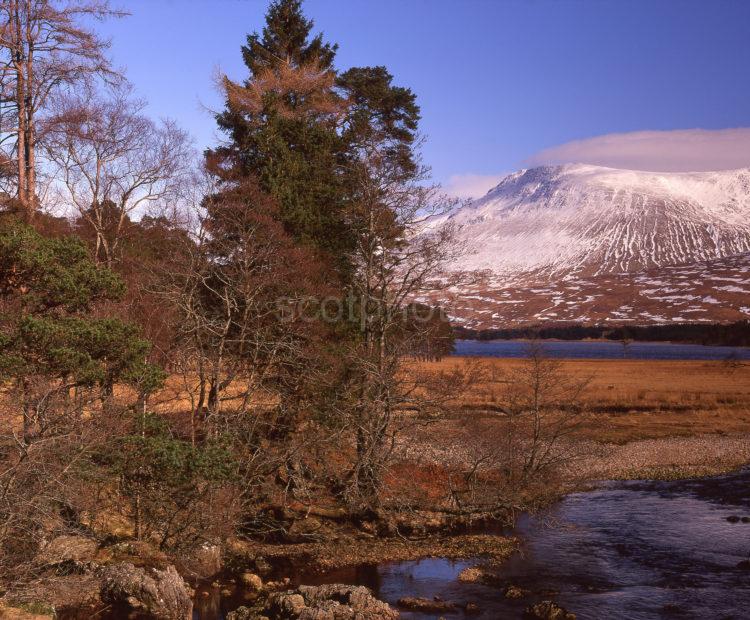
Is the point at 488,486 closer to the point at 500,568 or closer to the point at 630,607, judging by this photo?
the point at 500,568

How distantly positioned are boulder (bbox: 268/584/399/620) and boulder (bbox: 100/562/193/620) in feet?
6.91

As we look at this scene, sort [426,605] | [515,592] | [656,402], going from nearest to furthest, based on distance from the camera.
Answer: [426,605] → [515,592] → [656,402]

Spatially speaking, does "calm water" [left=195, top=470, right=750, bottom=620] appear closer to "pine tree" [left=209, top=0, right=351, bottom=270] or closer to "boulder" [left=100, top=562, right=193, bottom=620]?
"boulder" [left=100, top=562, right=193, bottom=620]

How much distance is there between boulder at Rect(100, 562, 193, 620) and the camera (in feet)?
55.8

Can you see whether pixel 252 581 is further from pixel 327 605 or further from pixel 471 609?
pixel 471 609

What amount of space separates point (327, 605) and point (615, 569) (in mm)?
8857

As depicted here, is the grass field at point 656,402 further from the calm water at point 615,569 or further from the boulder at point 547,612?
the boulder at point 547,612

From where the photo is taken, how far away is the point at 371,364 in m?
25.3

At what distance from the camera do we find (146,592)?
1714cm

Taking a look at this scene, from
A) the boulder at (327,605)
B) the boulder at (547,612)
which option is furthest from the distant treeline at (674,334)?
the boulder at (327,605)

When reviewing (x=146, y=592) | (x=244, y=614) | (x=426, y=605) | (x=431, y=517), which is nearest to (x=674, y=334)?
(x=431, y=517)

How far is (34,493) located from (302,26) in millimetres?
26871

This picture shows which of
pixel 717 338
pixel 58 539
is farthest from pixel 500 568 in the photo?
pixel 717 338

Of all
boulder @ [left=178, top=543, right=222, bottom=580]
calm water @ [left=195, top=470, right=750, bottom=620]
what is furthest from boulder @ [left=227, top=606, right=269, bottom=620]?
boulder @ [left=178, top=543, right=222, bottom=580]
